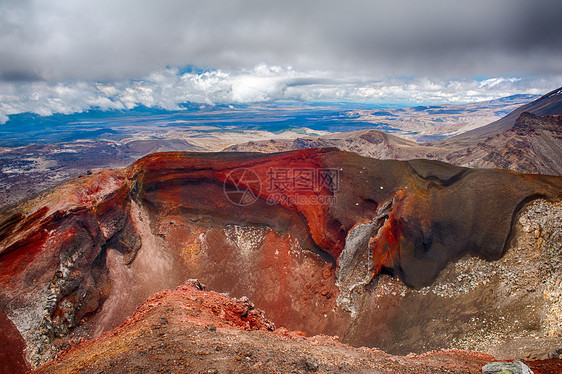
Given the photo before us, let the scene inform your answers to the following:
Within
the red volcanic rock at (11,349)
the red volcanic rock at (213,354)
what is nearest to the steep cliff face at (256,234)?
the red volcanic rock at (11,349)

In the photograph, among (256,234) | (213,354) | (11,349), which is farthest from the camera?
(256,234)

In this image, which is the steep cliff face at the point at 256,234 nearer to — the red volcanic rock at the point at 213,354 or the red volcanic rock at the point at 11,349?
the red volcanic rock at the point at 11,349

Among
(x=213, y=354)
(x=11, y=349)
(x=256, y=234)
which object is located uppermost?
(x=213, y=354)

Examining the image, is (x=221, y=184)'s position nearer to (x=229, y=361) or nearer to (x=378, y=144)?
(x=229, y=361)

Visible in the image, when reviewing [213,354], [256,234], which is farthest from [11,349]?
[256,234]

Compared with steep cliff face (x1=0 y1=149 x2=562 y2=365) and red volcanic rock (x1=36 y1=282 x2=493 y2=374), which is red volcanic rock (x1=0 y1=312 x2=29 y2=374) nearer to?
steep cliff face (x1=0 y1=149 x2=562 y2=365)

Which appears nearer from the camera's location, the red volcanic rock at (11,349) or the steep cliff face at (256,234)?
the red volcanic rock at (11,349)

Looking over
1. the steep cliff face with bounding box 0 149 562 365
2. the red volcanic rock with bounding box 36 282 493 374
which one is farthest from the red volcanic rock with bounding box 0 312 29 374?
the red volcanic rock with bounding box 36 282 493 374

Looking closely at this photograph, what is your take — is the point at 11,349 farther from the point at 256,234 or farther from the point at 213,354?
the point at 256,234
